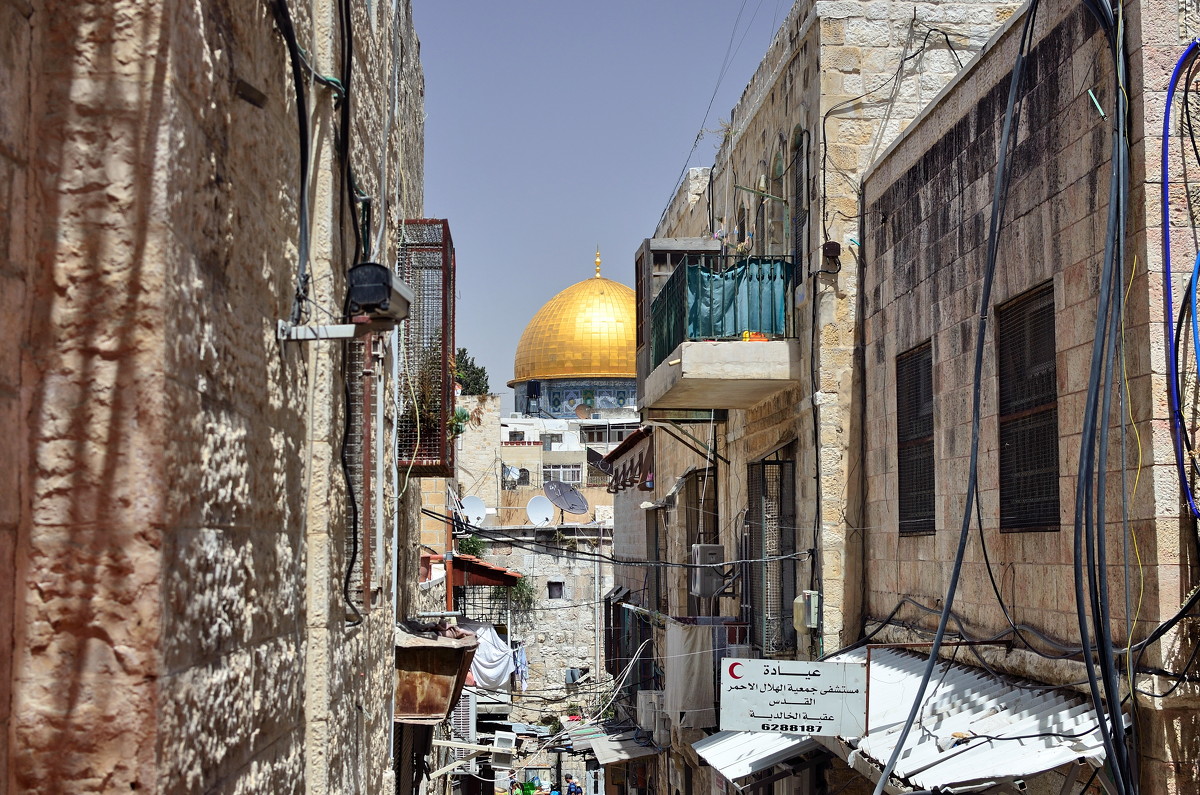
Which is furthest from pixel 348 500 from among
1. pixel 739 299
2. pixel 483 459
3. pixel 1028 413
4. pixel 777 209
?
pixel 483 459

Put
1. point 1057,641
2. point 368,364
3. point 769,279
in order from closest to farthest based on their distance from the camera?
point 368,364, point 1057,641, point 769,279

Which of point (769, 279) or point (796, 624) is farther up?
point (769, 279)

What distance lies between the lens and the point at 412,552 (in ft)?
32.2

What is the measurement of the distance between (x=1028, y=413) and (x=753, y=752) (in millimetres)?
3541

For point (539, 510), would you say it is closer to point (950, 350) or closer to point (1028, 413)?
point (950, 350)

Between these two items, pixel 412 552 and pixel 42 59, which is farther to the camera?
pixel 412 552

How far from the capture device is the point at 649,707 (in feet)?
50.4

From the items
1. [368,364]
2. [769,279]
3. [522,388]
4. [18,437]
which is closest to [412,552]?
[769,279]

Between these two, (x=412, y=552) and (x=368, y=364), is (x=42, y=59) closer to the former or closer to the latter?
(x=368, y=364)

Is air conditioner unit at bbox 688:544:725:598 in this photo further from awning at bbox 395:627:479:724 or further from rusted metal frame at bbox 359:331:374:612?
rusted metal frame at bbox 359:331:374:612

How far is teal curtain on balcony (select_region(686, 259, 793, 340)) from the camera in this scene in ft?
35.7

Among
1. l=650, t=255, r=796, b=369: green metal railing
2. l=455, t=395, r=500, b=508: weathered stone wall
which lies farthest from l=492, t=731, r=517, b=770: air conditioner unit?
l=455, t=395, r=500, b=508: weathered stone wall

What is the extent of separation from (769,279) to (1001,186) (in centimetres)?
426

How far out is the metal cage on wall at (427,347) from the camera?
907cm
